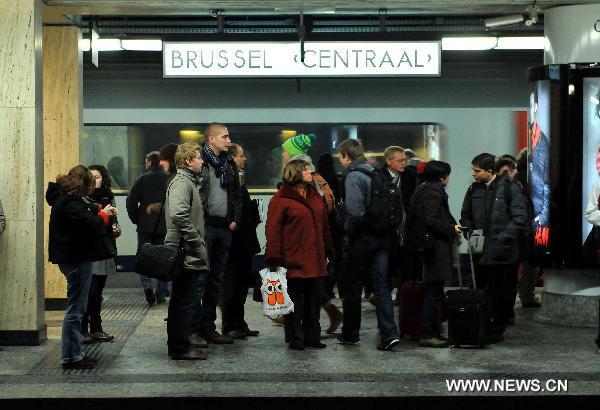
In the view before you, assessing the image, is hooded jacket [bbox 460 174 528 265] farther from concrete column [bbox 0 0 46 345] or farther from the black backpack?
concrete column [bbox 0 0 46 345]

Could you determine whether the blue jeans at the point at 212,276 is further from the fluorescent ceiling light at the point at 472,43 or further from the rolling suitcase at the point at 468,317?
the fluorescent ceiling light at the point at 472,43

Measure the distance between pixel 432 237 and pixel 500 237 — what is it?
0.67 m

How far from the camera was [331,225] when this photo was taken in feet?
32.3

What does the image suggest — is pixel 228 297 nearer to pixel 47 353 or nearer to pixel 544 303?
pixel 47 353

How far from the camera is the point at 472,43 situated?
12688mm

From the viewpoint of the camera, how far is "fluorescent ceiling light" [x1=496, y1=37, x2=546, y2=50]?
12.7m

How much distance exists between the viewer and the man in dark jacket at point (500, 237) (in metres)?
9.29

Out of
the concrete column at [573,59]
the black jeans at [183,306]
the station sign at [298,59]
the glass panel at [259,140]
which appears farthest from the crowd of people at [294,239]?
the glass panel at [259,140]

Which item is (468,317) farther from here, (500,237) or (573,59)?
(573,59)

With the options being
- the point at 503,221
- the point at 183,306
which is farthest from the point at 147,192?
the point at 503,221

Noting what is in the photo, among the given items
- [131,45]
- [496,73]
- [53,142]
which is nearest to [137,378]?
[53,142]

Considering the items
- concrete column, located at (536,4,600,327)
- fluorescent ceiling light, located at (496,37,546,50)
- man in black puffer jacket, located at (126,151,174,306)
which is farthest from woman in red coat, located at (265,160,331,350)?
fluorescent ceiling light, located at (496,37,546,50)

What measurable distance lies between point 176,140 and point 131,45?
4.69 feet

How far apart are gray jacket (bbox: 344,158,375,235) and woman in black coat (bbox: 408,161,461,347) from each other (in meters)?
0.44
